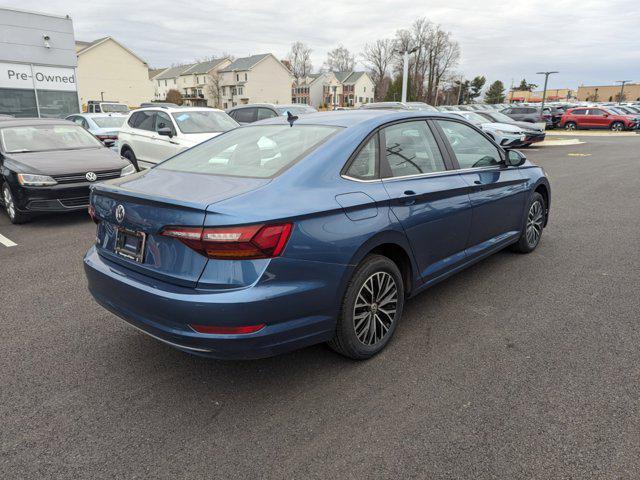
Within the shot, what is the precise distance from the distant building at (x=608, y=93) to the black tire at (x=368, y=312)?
395 ft

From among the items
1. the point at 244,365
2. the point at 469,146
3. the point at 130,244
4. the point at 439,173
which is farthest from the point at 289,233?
the point at 469,146

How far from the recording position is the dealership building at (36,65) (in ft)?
66.8

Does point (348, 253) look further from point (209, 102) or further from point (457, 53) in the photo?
point (457, 53)

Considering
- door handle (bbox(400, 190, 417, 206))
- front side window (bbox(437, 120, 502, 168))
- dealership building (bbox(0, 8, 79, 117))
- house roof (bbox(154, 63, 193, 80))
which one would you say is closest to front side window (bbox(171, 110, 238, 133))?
front side window (bbox(437, 120, 502, 168))

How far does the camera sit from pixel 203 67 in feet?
284

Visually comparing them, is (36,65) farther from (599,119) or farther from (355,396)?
(599,119)

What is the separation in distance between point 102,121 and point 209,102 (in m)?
70.7

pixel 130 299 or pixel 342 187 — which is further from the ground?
pixel 342 187

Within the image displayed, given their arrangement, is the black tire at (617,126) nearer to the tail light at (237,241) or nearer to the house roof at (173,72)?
the tail light at (237,241)

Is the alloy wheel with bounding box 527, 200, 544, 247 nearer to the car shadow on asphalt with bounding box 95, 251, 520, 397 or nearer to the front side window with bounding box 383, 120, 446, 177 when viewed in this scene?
the front side window with bounding box 383, 120, 446, 177

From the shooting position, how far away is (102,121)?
600 inches

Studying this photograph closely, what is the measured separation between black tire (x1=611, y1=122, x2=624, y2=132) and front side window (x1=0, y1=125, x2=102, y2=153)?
115ft

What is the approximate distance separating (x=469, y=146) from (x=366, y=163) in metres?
1.67

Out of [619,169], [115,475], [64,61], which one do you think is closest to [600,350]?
[115,475]
